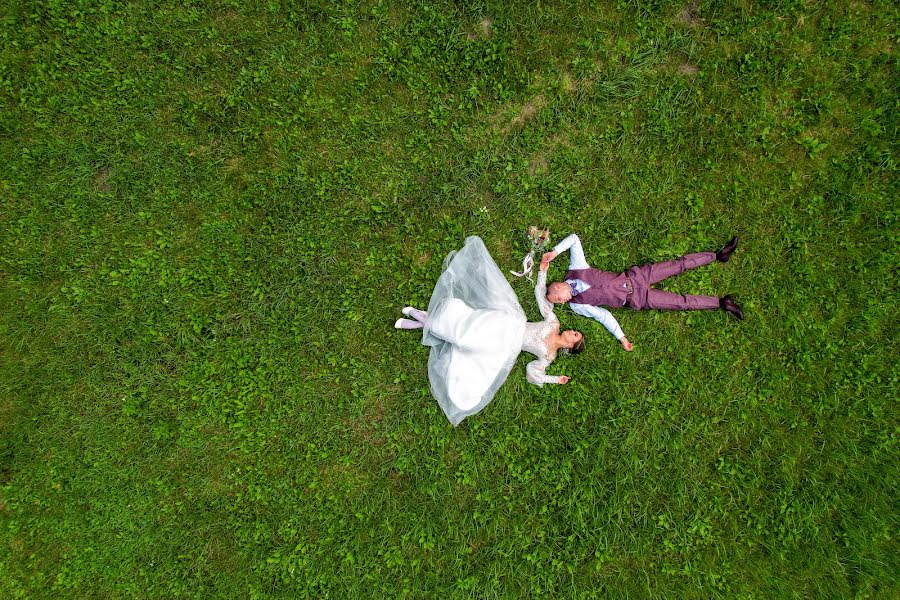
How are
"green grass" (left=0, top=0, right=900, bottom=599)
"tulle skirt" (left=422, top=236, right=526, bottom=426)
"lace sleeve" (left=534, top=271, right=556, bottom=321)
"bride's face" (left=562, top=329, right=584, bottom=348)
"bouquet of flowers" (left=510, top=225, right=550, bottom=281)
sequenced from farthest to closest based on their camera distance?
"bouquet of flowers" (left=510, top=225, right=550, bottom=281), "green grass" (left=0, top=0, right=900, bottom=599), "lace sleeve" (left=534, top=271, right=556, bottom=321), "bride's face" (left=562, top=329, right=584, bottom=348), "tulle skirt" (left=422, top=236, right=526, bottom=426)

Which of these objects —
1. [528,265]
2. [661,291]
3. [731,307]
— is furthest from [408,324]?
[731,307]

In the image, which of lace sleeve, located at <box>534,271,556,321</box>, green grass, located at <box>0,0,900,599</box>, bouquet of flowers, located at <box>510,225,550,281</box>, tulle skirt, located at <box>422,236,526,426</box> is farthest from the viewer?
bouquet of flowers, located at <box>510,225,550,281</box>

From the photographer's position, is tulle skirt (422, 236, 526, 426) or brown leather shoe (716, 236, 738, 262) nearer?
tulle skirt (422, 236, 526, 426)

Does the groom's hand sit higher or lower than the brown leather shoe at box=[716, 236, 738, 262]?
higher

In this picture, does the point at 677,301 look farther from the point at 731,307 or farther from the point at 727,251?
the point at 727,251

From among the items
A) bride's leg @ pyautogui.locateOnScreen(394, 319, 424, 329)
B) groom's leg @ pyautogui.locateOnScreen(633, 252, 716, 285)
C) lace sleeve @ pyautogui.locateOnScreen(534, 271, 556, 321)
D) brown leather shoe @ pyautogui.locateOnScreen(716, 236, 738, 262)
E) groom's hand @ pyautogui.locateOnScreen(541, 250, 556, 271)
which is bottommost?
brown leather shoe @ pyautogui.locateOnScreen(716, 236, 738, 262)

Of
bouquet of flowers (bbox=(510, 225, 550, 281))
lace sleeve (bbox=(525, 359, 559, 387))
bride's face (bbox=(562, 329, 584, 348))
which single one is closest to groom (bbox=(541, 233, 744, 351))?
bouquet of flowers (bbox=(510, 225, 550, 281))

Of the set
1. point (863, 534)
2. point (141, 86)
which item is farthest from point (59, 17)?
point (863, 534)

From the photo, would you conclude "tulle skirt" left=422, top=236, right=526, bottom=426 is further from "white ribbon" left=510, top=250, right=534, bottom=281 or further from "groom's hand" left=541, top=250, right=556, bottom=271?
"groom's hand" left=541, top=250, right=556, bottom=271
